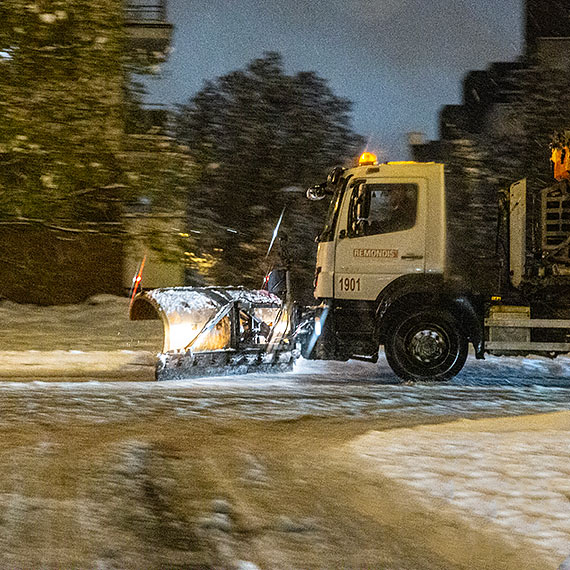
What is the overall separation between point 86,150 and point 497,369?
22.3 feet

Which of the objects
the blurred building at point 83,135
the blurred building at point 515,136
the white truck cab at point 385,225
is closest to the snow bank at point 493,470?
the white truck cab at point 385,225

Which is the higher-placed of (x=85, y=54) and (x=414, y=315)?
(x=85, y=54)

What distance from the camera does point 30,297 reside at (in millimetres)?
22141

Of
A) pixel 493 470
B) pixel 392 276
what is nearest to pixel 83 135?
pixel 392 276

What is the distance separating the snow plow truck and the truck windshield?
0.04 feet

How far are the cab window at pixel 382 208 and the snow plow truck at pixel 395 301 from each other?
0.04ft

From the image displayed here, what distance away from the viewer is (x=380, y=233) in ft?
34.4

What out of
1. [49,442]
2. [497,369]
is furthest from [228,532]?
[497,369]

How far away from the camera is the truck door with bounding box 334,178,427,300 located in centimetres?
1038

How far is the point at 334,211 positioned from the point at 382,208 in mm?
595

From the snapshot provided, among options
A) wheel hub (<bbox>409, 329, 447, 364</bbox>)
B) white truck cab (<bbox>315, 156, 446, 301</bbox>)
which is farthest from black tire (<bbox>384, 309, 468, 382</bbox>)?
white truck cab (<bbox>315, 156, 446, 301</bbox>)

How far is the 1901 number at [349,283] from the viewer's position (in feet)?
34.9

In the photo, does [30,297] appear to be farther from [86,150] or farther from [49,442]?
[49,442]

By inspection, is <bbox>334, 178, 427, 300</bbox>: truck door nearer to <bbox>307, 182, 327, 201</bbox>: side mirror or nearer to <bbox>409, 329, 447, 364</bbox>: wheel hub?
<bbox>307, 182, 327, 201</bbox>: side mirror
